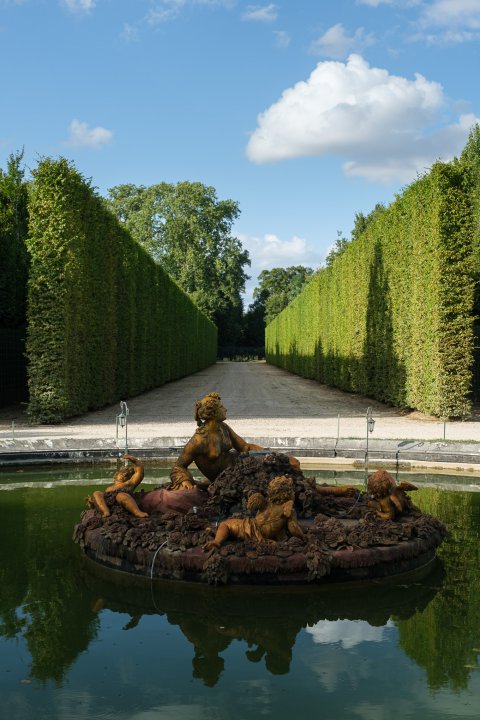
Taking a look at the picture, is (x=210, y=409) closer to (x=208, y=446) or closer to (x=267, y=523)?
(x=208, y=446)

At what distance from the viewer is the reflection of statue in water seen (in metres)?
6.59

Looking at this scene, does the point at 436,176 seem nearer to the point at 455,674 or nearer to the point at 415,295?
the point at 415,295

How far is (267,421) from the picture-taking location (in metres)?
16.4

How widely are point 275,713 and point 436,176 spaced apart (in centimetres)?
1699

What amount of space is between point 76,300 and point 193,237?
155 feet

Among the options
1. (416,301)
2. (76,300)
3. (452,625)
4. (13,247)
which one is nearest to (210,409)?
(452,625)

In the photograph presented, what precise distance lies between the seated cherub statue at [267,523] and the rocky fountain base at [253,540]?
54mm

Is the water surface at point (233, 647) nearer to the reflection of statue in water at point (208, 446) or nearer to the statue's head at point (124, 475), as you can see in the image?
the statue's head at point (124, 475)

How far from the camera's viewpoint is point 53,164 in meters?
17.5

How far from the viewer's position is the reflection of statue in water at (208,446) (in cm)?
659

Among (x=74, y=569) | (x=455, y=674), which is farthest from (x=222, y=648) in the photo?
(x=74, y=569)

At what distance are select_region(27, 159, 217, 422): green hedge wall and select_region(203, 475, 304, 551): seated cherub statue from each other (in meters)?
12.2

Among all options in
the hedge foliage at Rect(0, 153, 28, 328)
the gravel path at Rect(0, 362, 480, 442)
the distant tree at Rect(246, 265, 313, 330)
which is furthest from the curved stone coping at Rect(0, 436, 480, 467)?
the distant tree at Rect(246, 265, 313, 330)

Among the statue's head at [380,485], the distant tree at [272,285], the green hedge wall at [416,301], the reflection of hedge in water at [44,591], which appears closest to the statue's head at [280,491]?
the statue's head at [380,485]
